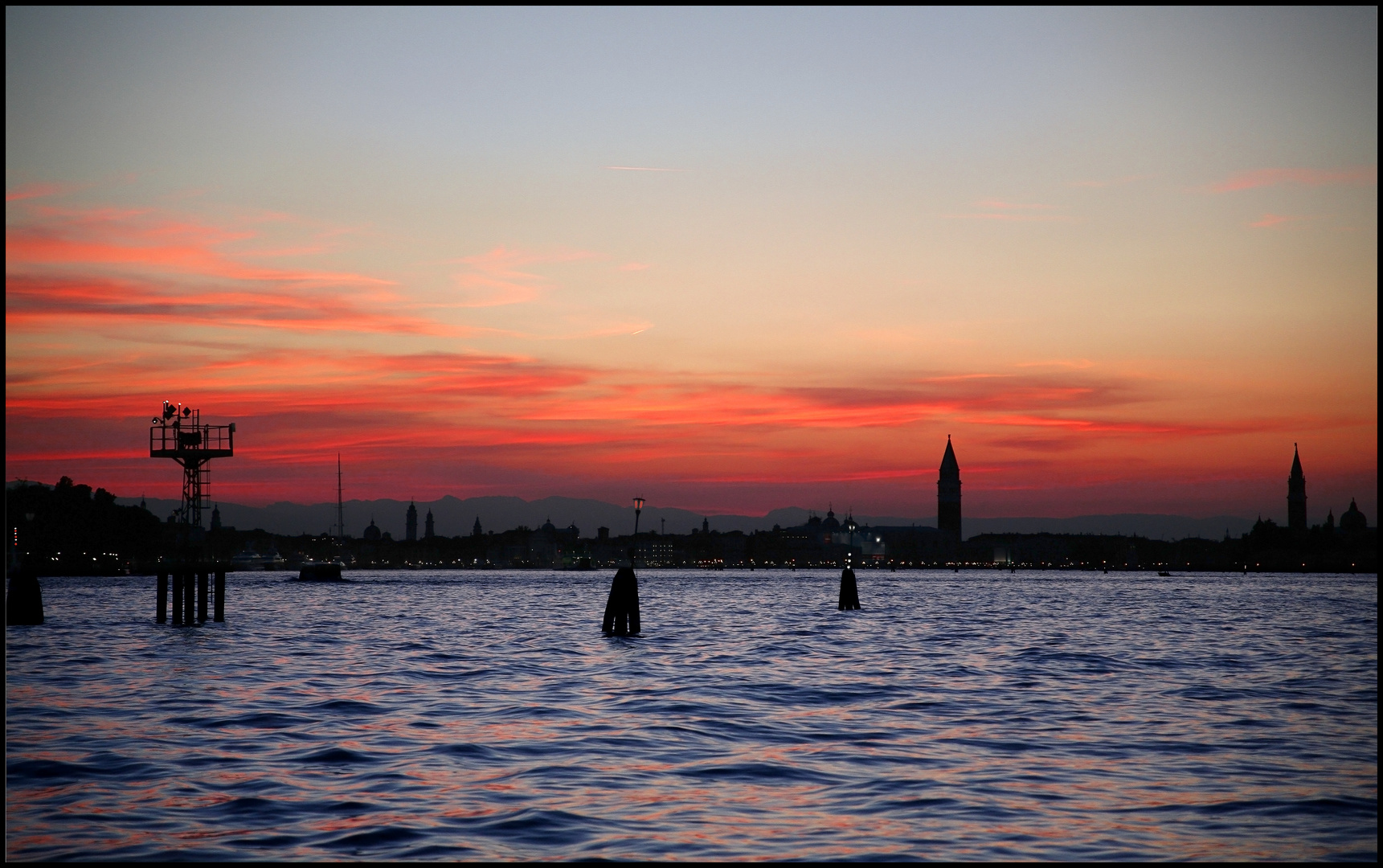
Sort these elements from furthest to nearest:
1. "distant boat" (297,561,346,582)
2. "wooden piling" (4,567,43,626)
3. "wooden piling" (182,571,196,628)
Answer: "distant boat" (297,561,346,582) < "wooden piling" (182,571,196,628) < "wooden piling" (4,567,43,626)

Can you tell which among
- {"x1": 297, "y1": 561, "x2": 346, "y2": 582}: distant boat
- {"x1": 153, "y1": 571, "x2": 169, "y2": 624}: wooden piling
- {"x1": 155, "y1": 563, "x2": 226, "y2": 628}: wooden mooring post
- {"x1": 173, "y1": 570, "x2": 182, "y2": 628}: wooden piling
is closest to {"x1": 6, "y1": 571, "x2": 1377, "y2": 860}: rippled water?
{"x1": 155, "y1": 563, "x2": 226, "y2": 628}: wooden mooring post

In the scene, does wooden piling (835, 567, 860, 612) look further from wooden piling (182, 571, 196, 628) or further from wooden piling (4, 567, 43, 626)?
wooden piling (4, 567, 43, 626)

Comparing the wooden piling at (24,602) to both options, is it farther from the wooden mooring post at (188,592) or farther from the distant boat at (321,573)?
the distant boat at (321,573)

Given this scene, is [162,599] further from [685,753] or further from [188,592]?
[685,753]

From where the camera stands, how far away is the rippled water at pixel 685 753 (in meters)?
12.5

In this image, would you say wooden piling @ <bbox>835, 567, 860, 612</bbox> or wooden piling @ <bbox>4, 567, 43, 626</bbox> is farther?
wooden piling @ <bbox>835, 567, 860, 612</bbox>

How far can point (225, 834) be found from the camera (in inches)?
485

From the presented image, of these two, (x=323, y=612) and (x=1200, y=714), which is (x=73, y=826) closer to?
(x=1200, y=714)

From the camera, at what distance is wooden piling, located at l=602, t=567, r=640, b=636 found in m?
44.1

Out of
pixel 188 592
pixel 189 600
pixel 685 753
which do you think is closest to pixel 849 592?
pixel 189 600

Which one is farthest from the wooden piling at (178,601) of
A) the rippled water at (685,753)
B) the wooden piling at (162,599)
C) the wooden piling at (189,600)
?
the rippled water at (685,753)

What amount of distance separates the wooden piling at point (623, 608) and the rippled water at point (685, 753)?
487 centimetres

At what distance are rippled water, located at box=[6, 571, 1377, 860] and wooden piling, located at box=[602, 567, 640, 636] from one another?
4874 millimetres

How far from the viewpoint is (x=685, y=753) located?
17.8 meters
